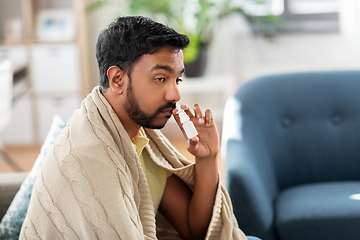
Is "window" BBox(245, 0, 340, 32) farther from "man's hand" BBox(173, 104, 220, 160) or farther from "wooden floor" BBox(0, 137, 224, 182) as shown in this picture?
"man's hand" BBox(173, 104, 220, 160)

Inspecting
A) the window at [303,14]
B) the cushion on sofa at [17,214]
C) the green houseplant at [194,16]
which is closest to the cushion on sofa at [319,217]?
the cushion on sofa at [17,214]

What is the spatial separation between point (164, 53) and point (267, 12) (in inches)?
120

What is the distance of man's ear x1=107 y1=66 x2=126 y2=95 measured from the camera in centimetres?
91

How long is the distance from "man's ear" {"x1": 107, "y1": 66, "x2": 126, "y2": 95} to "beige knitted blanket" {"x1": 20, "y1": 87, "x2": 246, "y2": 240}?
41 mm

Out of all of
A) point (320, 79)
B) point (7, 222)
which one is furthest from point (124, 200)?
point (320, 79)

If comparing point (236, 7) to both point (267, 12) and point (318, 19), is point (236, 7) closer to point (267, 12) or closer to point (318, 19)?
point (267, 12)

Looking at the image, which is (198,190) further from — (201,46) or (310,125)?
(201,46)

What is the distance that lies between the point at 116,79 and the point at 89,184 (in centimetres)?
23

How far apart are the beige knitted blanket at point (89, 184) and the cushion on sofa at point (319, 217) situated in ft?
2.42

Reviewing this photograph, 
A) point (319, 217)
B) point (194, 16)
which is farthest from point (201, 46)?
point (319, 217)

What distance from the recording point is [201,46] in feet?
11.9

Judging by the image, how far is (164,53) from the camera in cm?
91

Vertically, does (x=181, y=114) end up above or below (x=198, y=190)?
above

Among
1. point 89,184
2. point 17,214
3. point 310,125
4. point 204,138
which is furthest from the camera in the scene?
point 310,125
